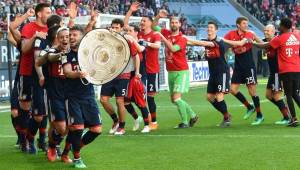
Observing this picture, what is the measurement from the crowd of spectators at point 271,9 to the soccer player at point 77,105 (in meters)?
39.0

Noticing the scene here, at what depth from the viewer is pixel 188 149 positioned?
37.1 ft

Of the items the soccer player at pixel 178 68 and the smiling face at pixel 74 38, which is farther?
the soccer player at pixel 178 68

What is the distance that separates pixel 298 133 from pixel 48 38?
17.9ft

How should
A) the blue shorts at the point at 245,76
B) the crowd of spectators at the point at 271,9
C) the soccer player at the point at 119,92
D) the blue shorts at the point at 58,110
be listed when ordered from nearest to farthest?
the blue shorts at the point at 58,110 < the soccer player at the point at 119,92 < the blue shorts at the point at 245,76 < the crowd of spectators at the point at 271,9

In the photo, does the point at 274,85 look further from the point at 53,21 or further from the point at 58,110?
the point at 58,110

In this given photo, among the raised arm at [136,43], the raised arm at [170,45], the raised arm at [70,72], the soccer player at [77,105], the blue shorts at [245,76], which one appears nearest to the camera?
the raised arm at [70,72]

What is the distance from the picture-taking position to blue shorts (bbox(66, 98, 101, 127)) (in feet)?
31.6

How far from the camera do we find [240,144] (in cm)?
1177

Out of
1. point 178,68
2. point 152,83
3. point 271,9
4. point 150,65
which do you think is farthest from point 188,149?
point 271,9

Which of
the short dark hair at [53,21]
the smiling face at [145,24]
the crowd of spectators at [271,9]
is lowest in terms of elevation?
the crowd of spectators at [271,9]

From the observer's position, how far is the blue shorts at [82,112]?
9625mm

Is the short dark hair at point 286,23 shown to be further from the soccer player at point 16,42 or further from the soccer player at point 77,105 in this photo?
the soccer player at point 77,105

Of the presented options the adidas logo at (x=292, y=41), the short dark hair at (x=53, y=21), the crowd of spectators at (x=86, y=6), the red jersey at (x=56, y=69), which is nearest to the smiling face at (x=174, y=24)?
the adidas logo at (x=292, y=41)

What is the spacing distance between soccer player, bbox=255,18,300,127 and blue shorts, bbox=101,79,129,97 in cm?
317
